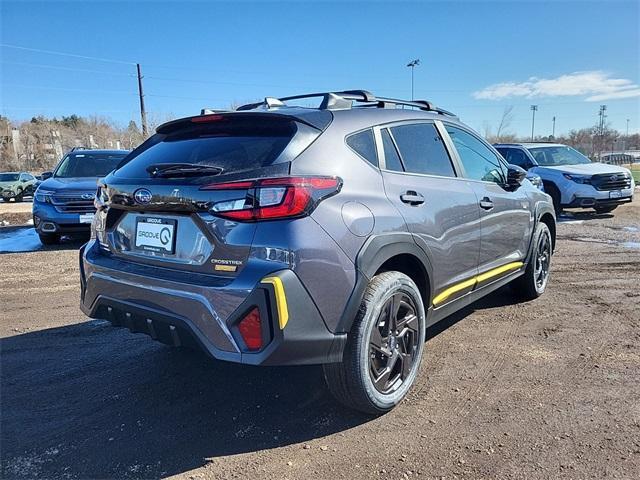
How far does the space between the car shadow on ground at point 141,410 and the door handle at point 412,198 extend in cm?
133

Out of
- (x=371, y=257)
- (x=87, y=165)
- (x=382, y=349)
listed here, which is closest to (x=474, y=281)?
(x=382, y=349)

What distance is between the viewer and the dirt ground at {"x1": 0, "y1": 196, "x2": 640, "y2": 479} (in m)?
2.47

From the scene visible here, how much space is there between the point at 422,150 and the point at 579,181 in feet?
32.4

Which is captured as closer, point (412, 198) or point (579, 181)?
point (412, 198)

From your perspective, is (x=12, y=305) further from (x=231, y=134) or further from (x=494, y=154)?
(x=494, y=154)

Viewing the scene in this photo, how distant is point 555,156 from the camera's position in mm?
13180

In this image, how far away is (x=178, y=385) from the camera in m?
3.33

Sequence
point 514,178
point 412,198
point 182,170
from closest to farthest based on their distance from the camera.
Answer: point 182,170
point 412,198
point 514,178

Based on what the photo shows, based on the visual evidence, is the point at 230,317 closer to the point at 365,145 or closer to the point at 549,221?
the point at 365,145

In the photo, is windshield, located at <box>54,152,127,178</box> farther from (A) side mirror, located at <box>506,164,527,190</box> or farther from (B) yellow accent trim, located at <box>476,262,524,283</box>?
(B) yellow accent trim, located at <box>476,262,524,283</box>

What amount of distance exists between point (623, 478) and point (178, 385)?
260 cm

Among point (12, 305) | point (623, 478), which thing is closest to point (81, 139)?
point (12, 305)

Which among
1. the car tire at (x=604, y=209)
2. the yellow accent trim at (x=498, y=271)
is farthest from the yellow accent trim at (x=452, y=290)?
the car tire at (x=604, y=209)

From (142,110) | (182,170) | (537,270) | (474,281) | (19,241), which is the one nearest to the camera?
(182,170)
